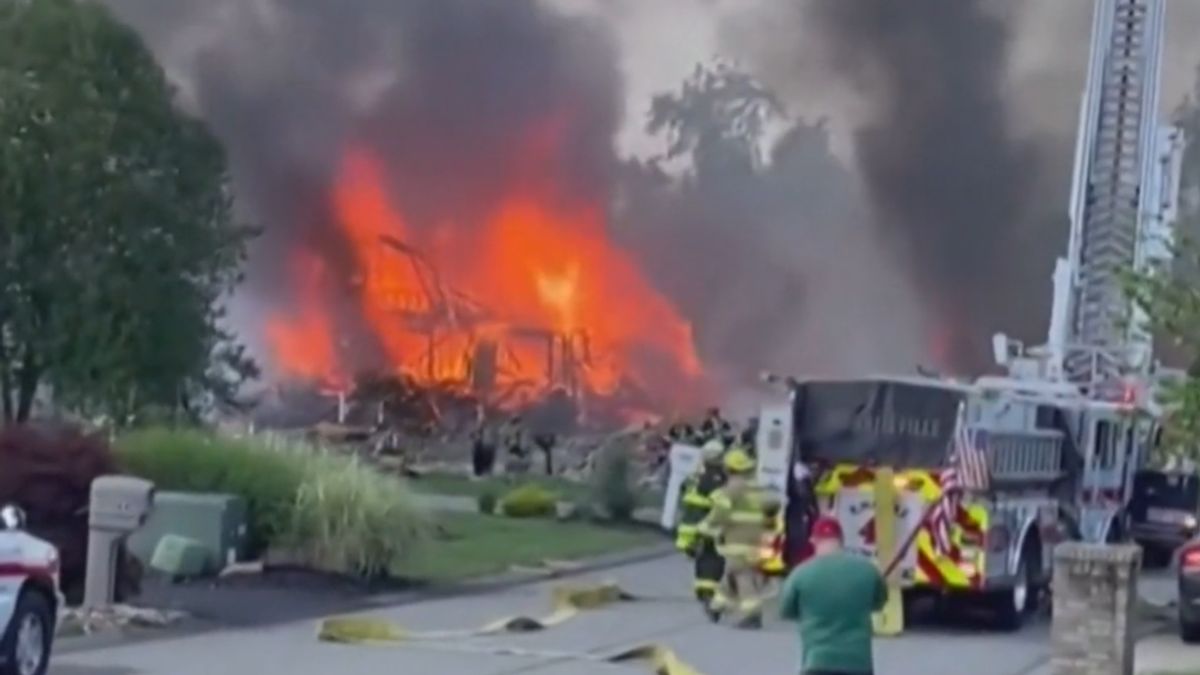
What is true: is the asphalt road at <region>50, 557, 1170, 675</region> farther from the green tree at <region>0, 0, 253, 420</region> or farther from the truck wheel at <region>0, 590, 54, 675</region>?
the green tree at <region>0, 0, 253, 420</region>

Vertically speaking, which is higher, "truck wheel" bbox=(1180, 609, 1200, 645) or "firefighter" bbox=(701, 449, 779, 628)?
"firefighter" bbox=(701, 449, 779, 628)

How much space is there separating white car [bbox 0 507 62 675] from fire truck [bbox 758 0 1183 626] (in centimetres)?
817

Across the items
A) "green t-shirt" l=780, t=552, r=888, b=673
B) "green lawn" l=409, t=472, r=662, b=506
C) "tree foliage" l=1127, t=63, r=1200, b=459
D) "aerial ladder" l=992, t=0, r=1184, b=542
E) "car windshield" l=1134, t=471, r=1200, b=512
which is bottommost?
"green t-shirt" l=780, t=552, r=888, b=673

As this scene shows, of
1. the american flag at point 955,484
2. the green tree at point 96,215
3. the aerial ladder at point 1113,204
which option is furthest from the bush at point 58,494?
the green tree at point 96,215

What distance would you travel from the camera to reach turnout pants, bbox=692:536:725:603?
905 inches

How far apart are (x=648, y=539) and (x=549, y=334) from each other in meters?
22.1

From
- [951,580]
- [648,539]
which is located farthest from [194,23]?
[951,580]

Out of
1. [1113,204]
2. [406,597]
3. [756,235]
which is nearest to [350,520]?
[406,597]

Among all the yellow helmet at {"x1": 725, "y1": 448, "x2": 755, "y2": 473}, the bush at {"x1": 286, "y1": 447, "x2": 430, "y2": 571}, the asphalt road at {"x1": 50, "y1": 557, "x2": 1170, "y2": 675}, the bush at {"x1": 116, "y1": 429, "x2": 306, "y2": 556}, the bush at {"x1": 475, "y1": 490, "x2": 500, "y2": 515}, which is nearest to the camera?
the asphalt road at {"x1": 50, "y1": 557, "x2": 1170, "y2": 675}

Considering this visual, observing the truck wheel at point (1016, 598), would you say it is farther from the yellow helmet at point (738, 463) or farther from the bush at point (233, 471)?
the bush at point (233, 471)

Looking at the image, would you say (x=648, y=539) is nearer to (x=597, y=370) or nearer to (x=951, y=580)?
(x=951, y=580)

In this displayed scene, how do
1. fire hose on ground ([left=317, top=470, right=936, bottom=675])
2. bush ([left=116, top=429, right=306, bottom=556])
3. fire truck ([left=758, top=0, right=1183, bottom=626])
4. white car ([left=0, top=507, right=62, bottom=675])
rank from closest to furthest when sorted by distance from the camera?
white car ([left=0, top=507, right=62, bottom=675]), fire hose on ground ([left=317, top=470, right=936, bottom=675]), fire truck ([left=758, top=0, right=1183, bottom=626]), bush ([left=116, top=429, right=306, bottom=556])

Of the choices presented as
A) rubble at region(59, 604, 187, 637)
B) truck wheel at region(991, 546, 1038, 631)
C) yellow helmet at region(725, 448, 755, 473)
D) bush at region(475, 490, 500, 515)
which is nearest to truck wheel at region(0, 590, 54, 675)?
rubble at region(59, 604, 187, 637)

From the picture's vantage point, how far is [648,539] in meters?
34.7
